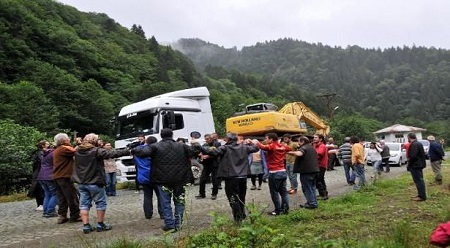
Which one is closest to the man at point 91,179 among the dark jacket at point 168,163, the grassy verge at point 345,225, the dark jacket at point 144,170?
the dark jacket at point 168,163

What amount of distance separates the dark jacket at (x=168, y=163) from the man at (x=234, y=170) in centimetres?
44

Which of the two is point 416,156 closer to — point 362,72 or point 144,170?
point 144,170

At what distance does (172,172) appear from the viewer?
736cm

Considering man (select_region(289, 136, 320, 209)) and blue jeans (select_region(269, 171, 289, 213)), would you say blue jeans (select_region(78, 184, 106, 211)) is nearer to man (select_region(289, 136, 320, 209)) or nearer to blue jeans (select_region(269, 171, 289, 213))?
blue jeans (select_region(269, 171, 289, 213))

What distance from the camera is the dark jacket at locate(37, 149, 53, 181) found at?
962cm

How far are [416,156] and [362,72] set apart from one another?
152 meters

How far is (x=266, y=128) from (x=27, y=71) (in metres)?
38.4

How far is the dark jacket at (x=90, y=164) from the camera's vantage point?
757 centimetres

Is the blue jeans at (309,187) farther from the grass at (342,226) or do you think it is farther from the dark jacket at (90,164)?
the dark jacket at (90,164)

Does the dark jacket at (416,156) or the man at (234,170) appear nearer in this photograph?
the man at (234,170)

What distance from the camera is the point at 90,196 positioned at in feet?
25.1

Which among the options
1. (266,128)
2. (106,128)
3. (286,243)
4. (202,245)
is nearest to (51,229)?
(202,245)

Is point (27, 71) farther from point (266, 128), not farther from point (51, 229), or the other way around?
point (51, 229)

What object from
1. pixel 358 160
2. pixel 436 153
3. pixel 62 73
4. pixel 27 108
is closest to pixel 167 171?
pixel 358 160
